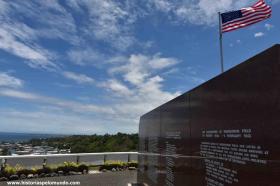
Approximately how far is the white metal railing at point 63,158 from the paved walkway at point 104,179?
5.98 feet

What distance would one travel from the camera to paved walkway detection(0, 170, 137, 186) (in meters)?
12.7

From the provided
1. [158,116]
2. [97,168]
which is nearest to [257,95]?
[158,116]

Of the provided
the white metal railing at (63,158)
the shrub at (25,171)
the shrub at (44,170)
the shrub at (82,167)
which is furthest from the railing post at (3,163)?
the shrub at (82,167)

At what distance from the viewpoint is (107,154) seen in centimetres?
1795

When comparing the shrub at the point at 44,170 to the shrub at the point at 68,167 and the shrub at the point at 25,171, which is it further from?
the shrub at the point at 68,167

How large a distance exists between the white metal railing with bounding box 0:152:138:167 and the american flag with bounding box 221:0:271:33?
11450 mm

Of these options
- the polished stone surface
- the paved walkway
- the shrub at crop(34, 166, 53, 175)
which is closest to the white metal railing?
the shrub at crop(34, 166, 53, 175)

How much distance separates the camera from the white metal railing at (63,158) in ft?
48.1

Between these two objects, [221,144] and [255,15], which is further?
[255,15]

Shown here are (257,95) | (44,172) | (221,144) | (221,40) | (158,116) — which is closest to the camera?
(257,95)

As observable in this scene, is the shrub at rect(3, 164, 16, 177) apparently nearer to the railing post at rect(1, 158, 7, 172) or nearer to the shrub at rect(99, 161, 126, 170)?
the railing post at rect(1, 158, 7, 172)

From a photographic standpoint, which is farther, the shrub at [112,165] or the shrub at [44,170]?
the shrub at [112,165]

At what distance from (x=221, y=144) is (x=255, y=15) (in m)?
4.59

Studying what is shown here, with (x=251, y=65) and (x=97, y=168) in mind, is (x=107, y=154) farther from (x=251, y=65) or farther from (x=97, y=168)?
(x=251, y=65)
